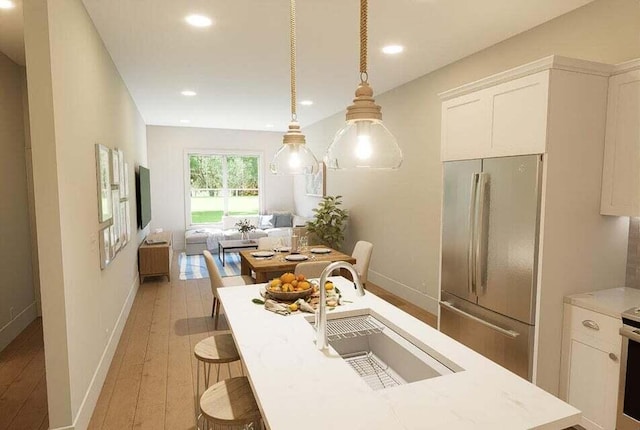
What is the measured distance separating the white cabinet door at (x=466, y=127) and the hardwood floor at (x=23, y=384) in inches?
136

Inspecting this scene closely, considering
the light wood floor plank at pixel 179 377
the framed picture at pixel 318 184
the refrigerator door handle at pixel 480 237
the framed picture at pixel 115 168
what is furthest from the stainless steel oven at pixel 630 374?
the framed picture at pixel 318 184

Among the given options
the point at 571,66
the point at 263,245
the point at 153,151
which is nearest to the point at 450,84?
the point at 571,66

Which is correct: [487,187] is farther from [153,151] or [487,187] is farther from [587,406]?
[153,151]

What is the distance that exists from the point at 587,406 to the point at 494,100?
2.04 metres

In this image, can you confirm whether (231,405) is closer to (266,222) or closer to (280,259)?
(280,259)

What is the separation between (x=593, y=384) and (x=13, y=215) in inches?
199

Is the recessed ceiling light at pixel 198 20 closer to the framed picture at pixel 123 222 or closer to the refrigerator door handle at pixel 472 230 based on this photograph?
the framed picture at pixel 123 222

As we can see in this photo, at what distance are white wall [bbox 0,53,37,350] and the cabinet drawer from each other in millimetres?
4677

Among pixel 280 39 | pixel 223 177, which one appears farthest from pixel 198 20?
pixel 223 177

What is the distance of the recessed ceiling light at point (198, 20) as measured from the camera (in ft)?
9.50

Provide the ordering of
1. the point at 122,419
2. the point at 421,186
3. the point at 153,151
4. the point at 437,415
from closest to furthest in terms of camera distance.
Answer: the point at 437,415 < the point at 122,419 < the point at 421,186 < the point at 153,151

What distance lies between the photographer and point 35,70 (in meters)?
1.96

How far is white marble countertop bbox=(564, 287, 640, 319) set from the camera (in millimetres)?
2204

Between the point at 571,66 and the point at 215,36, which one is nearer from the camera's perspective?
the point at 571,66
